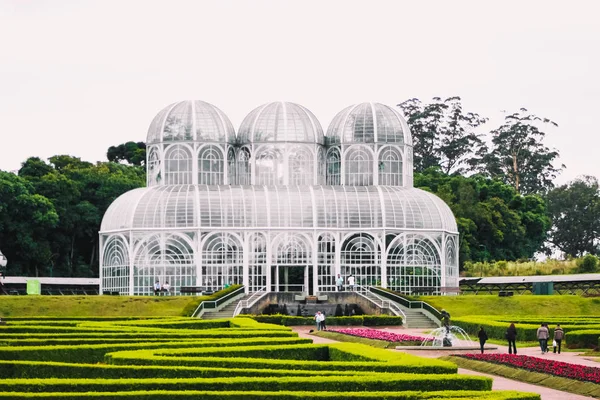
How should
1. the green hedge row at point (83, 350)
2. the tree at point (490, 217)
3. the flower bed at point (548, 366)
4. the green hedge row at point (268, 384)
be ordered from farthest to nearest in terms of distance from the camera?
the tree at point (490, 217)
the green hedge row at point (83, 350)
the flower bed at point (548, 366)
the green hedge row at point (268, 384)

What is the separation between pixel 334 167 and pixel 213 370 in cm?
5006

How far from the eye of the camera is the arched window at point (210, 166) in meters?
76.0

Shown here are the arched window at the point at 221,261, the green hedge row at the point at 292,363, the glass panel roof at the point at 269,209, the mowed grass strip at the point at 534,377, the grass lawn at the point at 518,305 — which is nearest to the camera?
the green hedge row at the point at 292,363

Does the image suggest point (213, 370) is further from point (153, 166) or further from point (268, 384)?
point (153, 166)

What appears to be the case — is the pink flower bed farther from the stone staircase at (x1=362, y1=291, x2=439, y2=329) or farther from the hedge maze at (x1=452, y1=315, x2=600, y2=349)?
the stone staircase at (x1=362, y1=291, x2=439, y2=329)

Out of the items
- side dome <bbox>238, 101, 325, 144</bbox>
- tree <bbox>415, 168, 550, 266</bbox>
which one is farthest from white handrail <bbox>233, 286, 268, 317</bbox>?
tree <bbox>415, 168, 550, 266</bbox>

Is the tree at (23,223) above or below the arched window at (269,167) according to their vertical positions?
below

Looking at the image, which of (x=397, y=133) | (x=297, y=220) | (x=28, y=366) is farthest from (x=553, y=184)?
(x=28, y=366)

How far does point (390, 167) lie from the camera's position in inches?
3019

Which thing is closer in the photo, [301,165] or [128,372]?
[128,372]

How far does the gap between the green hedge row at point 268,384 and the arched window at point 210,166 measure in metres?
49.7

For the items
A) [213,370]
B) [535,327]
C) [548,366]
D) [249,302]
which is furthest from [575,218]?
[213,370]

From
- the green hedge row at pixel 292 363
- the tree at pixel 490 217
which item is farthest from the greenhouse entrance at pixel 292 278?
the green hedge row at pixel 292 363

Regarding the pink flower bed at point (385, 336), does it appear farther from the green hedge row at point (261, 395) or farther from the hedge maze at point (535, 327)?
the green hedge row at point (261, 395)
